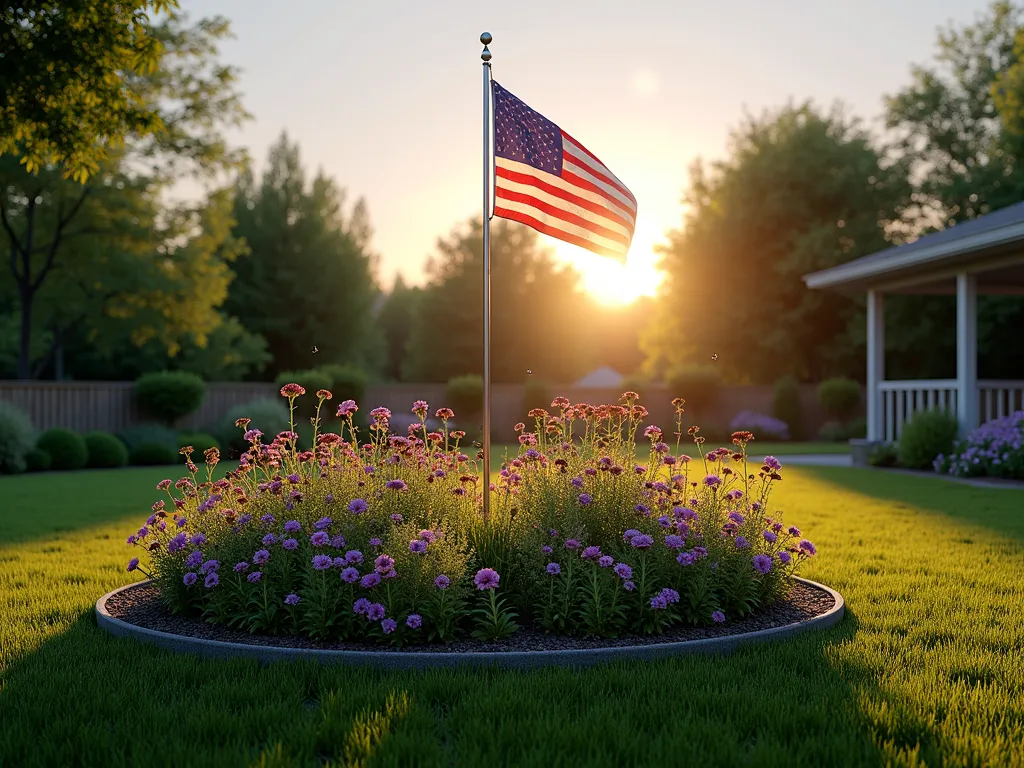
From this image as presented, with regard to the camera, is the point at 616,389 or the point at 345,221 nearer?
the point at 616,389

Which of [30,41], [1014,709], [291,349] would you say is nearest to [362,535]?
[1014,709]

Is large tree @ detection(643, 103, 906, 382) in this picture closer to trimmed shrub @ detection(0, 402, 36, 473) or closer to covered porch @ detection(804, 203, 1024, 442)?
covered porch @ detection(804, 203, 1024, 442)

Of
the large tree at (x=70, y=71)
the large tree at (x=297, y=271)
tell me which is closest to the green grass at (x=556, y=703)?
the large tree at (x=70, y=71)

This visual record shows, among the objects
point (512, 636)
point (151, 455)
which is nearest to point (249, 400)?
point (151, 455)

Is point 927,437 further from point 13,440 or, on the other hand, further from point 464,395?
point 13,440

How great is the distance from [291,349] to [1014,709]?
3769 cm

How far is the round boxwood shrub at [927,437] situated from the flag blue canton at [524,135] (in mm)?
10768

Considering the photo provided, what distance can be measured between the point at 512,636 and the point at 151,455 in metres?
15.2

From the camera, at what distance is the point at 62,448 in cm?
1666

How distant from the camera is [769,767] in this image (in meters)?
2.86

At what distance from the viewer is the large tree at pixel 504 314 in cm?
4416

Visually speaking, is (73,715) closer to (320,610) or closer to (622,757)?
(320,610)

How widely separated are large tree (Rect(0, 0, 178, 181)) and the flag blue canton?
547 centimetres

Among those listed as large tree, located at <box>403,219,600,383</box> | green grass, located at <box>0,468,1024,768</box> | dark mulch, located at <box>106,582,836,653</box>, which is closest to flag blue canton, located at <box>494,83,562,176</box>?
dark mulch, located at <box>106,582,836,653</box>
